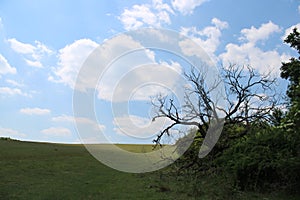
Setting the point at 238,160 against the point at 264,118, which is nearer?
the point at 238,160

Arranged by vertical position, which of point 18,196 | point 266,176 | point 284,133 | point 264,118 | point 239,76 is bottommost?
point 18,196

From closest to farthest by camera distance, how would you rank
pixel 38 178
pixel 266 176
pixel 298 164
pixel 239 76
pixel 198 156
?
1. pixel 298 164
2. pixel 266 176
3. pixel 38 178
4. pixel 198 156
5. pixel 239 76

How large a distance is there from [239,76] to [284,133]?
10.0 m

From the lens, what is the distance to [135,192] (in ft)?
46.7

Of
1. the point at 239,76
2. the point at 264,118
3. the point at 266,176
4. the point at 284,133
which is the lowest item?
the point at 266,176

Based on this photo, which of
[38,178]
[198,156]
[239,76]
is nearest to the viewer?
[38,178]

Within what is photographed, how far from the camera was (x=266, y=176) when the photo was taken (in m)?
14.2

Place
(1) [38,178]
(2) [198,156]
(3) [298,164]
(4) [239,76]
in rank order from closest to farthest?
1. (3) [298,164]
2. (1) [38,178]
3. (2) [198,156]
4. (4) [239,76]

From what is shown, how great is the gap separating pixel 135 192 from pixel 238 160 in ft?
15.4

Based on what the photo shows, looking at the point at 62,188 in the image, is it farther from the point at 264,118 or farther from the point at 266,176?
the point at 264,118

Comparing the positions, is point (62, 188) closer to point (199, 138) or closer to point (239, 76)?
point (199, 138)

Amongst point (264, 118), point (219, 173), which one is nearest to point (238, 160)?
point (219, 173)

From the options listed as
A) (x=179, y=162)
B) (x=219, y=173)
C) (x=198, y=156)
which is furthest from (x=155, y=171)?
(x=219, y=173)

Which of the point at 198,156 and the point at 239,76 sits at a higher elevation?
the point at 239,76
